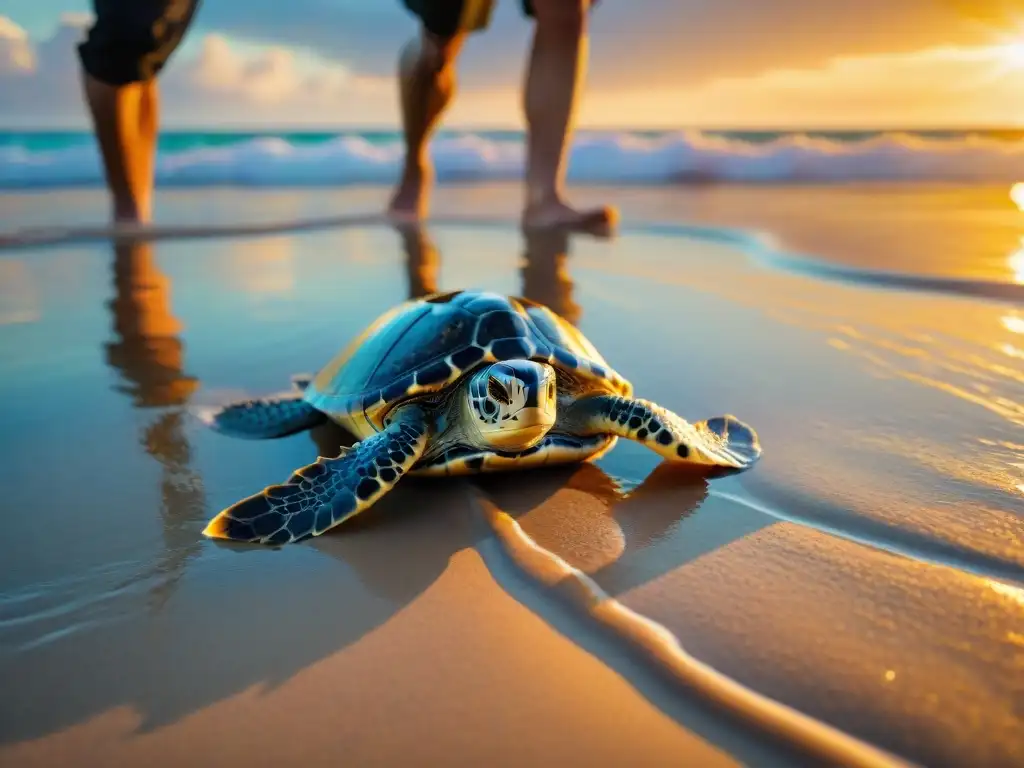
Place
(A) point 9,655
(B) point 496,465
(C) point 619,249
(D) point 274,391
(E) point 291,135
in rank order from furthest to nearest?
(E) point 291,135
(C) point 619,249
(D) point 274,391
(B) point 496,465
(A) point 9,655

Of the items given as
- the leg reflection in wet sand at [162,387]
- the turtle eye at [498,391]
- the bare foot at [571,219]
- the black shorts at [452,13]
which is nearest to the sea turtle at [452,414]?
the turtle eye at [498,391]

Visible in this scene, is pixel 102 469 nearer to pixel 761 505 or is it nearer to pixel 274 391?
pixel 274 391

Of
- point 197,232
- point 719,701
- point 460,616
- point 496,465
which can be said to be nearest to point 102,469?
point 496,465

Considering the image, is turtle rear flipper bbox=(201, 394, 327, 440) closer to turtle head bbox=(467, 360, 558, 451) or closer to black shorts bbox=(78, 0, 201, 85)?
turtle head bbox=(467, 360, 558, 451)

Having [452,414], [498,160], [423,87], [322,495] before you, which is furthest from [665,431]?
[498,160]

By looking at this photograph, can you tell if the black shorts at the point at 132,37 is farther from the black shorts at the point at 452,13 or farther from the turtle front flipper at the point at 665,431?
the turtle front flipper at the point at 665,431

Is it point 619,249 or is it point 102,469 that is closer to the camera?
point 102,469

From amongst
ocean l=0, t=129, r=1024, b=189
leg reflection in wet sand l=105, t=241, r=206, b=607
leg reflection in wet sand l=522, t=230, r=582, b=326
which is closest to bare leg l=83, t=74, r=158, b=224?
leg reflection in wet sand l=105, t=241, r=206, b=607
